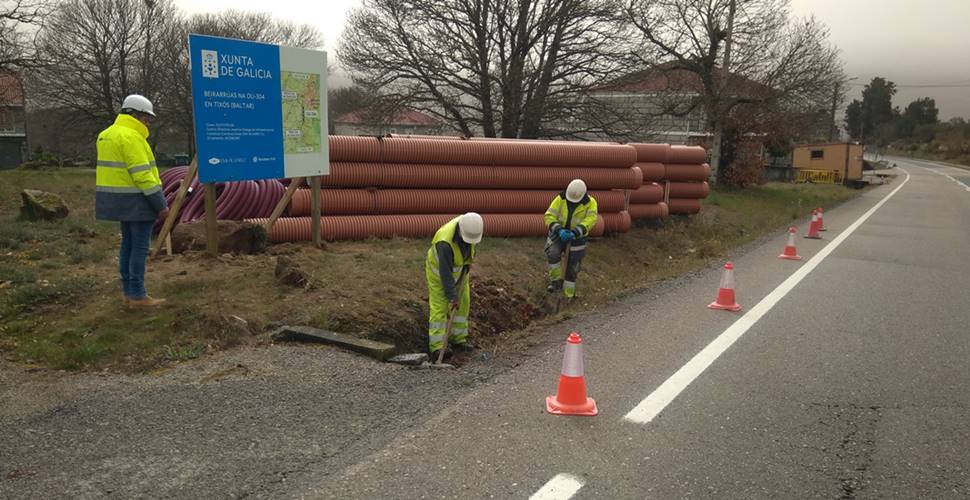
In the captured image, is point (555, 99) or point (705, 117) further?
point (705, 117)

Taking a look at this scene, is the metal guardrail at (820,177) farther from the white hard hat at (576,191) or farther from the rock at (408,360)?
the rock at (408,360)

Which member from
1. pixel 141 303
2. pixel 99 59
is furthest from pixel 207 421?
pixel 99 59

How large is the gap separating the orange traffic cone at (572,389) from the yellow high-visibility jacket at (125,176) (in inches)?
152

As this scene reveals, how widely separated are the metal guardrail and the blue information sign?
38.5m

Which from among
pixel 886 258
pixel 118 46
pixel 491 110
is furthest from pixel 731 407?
pixel 118 46

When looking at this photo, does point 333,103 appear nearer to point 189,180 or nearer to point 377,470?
point 189,180

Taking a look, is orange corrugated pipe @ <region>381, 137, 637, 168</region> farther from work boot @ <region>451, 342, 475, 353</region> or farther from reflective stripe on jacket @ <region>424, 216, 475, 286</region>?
work boot @ <region>451, 342, 475, 353</region>

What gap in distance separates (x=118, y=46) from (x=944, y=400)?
42092mm

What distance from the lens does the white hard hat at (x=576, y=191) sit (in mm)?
8555

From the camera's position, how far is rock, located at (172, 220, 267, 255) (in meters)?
8.19

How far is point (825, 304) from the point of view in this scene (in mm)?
7969

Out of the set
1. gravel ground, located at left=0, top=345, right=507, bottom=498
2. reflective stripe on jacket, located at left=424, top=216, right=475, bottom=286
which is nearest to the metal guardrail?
reflective stripe on jacket, located at left=424, top=216, right=475, bottom=286

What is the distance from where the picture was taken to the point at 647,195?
14.8 meters

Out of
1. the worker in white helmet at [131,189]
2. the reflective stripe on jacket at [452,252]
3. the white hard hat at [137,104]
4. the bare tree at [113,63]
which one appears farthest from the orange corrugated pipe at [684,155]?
the bare tree at [113,63]
